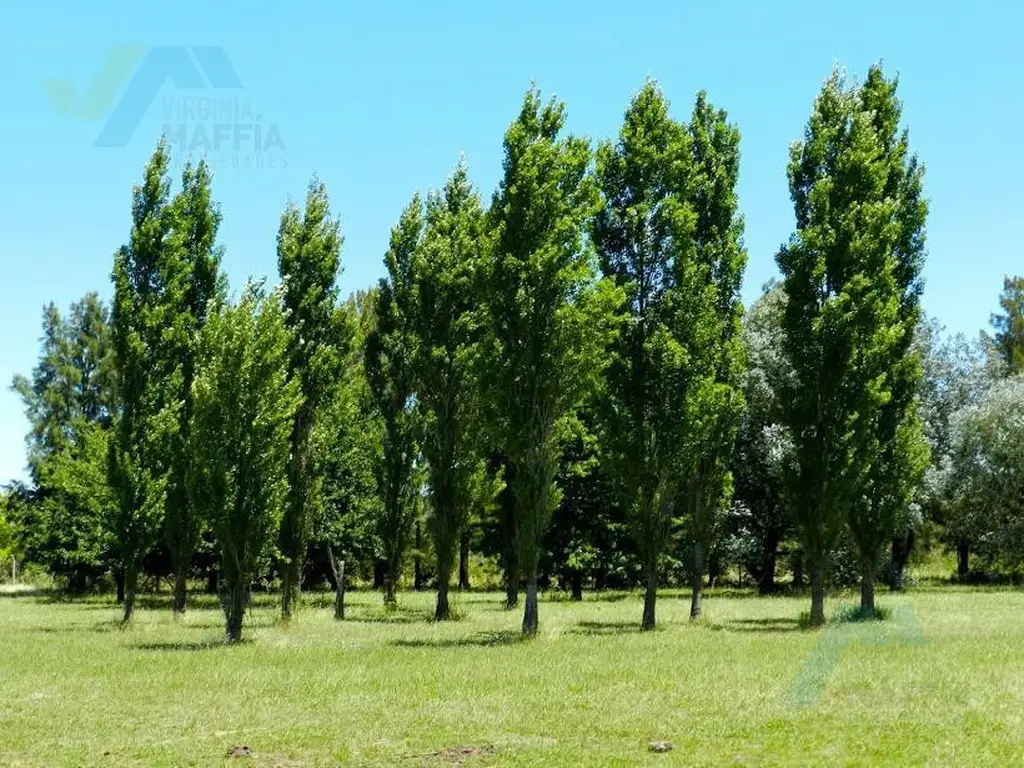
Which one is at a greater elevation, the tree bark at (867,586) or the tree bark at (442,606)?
the tree bark at (867,586)

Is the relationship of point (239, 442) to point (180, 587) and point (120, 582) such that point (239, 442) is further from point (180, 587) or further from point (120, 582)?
point (120, 582)

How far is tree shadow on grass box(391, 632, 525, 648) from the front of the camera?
25.9 meters

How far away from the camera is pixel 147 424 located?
121 ft

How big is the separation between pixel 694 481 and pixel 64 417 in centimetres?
5146

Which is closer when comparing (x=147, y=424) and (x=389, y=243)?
(x=147, y=424)

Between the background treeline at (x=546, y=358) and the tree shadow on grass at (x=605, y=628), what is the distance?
1068 millimetres

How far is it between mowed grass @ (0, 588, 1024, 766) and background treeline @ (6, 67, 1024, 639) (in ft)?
13.9

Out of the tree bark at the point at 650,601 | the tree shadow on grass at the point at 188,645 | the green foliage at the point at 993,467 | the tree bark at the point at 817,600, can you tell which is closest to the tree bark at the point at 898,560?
the green foliage at the point at 993,467

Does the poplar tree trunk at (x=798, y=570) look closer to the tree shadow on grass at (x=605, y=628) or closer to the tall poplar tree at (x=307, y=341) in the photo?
the tree shadow on grass at (x=605, y=628)

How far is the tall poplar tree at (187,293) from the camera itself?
3834cm

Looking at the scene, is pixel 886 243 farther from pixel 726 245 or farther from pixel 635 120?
pixel 635 120

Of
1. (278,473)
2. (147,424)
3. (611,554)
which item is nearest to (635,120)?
(278,473)

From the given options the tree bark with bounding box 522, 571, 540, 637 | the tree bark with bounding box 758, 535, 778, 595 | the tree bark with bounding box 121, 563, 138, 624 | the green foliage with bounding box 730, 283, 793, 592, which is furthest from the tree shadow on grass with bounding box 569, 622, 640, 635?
the tree bark with bounding box 758, 535, 778, 595

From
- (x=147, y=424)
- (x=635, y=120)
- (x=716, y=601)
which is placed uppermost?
(x=635, y=120)
